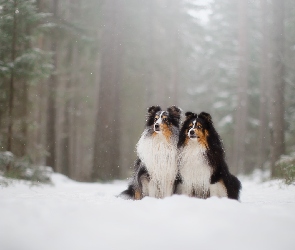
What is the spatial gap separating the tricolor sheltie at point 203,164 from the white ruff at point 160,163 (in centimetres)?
19

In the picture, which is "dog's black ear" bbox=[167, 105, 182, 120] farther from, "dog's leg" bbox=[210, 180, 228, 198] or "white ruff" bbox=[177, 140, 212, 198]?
"dog's leg" bbox=[210, 180, 228, 198]

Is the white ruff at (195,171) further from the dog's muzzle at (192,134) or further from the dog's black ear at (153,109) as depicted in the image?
the dog's black ear at (153,109)

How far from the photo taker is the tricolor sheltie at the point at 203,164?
5312 mm

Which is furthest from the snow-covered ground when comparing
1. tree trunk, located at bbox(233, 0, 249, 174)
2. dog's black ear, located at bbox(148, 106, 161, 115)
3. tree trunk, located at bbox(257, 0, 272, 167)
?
tree trunk, located at bbox(233, 0, 249, 174)

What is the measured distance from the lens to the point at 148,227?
350cm

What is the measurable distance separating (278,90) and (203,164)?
7254 millimetres

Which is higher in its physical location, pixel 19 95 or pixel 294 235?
pixel 19 95

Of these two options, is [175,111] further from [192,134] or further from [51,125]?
[51,125]

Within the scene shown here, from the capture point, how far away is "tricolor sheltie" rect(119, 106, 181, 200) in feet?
18.6

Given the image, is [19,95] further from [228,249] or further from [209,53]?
[209,53]

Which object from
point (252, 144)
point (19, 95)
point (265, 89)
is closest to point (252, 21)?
point (265, 89)

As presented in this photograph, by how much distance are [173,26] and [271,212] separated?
60.5 feet

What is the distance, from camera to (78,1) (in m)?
16.7

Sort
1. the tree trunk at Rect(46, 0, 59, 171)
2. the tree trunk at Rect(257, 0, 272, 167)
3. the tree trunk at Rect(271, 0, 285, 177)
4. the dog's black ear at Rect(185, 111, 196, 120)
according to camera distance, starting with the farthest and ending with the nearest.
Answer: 1. the tree trunk at Rect(257, 0, 272, 167)
2. the tree trunk at Rect(46, 0, 59, 171)
3. the tree trunk at Rect(271, 0, 285, 177)
4. the dog's black ear at Rect(185, 111, 196, 120)
